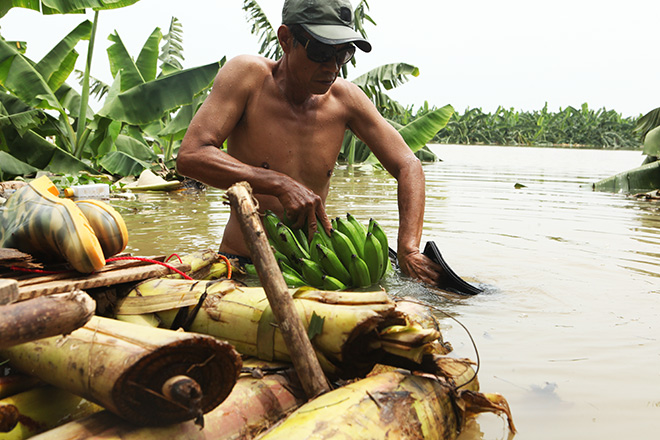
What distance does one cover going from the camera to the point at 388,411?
1.58 metres

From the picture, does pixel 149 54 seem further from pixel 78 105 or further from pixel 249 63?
pixel 249 63

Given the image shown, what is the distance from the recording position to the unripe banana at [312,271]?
113 inches

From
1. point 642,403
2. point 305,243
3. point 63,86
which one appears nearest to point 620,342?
point 642,403

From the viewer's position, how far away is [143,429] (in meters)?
1.40

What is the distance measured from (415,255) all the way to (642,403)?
1.38 meters


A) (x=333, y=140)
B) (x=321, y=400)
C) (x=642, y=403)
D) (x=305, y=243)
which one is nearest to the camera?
(x=321, y=400)

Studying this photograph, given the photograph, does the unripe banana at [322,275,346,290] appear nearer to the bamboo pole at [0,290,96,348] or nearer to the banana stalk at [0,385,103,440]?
the banana stalk at [0,385,103,440]

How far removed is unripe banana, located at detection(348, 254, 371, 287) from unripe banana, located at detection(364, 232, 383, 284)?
49mm

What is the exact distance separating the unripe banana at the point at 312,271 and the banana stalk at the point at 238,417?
3.21ft

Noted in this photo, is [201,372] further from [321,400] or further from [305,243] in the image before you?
[305,243]

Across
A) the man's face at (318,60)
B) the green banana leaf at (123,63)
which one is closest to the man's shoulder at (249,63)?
the man's face at (318,60)

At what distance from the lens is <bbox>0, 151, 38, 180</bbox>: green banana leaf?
28.6ft

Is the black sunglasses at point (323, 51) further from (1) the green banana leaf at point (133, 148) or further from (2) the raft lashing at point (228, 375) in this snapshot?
(1) the green banana leaf at point (133, 148)

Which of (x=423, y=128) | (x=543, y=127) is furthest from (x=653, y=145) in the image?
(x=543, y=127)
